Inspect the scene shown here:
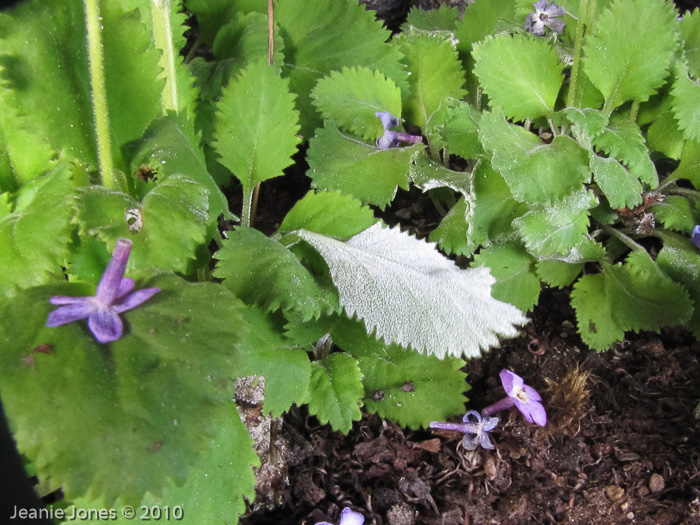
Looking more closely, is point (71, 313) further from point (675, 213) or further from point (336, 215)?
point (675, 213)

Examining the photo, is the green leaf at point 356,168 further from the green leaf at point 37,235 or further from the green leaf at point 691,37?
the green leaf at point 691,37

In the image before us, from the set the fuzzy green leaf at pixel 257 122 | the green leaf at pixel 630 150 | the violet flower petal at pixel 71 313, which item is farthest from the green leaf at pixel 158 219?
the green leaf at pixel 630 150

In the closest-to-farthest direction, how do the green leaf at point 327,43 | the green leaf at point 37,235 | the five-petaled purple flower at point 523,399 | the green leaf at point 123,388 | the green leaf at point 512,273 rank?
the green leaf at point 123,388, the green leaf at point 37,235, the five-petaled purple flower at point 523,399, the green leaf at point 512,273, the green leaf at point 327,43

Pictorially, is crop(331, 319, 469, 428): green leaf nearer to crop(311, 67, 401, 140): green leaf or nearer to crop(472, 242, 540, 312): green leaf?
crop(472, 242, 540, 312): green leaf

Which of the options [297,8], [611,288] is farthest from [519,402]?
[297,8]

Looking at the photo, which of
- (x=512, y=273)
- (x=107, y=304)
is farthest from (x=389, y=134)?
(x=107, y=304)

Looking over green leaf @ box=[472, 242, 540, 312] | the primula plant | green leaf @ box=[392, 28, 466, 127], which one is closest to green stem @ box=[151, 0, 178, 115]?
the primula plant
